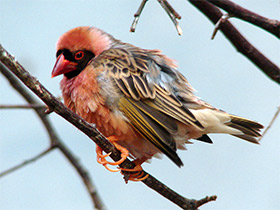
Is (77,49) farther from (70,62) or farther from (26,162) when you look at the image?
(26,162)

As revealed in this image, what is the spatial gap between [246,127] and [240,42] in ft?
3.43

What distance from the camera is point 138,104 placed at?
408 centimetres

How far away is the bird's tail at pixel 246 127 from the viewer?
4.43m

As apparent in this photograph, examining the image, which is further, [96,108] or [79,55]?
[79,55]

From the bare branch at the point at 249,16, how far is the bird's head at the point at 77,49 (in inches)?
73.0

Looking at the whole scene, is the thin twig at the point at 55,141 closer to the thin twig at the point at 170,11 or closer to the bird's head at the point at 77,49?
the bird's head at the point at 77,49

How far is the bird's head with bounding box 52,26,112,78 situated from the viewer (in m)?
4.71

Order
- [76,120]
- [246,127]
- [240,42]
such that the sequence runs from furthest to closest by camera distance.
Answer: [246,127], [240,42], [76,120]

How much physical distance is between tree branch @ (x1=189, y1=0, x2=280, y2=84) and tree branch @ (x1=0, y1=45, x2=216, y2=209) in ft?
4.28

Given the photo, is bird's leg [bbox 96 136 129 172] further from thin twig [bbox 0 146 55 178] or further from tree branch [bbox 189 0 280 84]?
tree branch [bbox 189 0 280 84]

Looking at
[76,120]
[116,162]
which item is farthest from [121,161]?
[76,120]

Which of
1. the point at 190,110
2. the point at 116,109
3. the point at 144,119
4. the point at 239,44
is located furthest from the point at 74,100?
the point at 239,44

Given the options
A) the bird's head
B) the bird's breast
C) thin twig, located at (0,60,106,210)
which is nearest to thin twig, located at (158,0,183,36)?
the bird's breast

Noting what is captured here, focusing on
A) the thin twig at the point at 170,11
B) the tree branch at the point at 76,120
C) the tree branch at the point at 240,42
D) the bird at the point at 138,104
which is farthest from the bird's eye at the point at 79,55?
the thin twig at the point at 170,11
